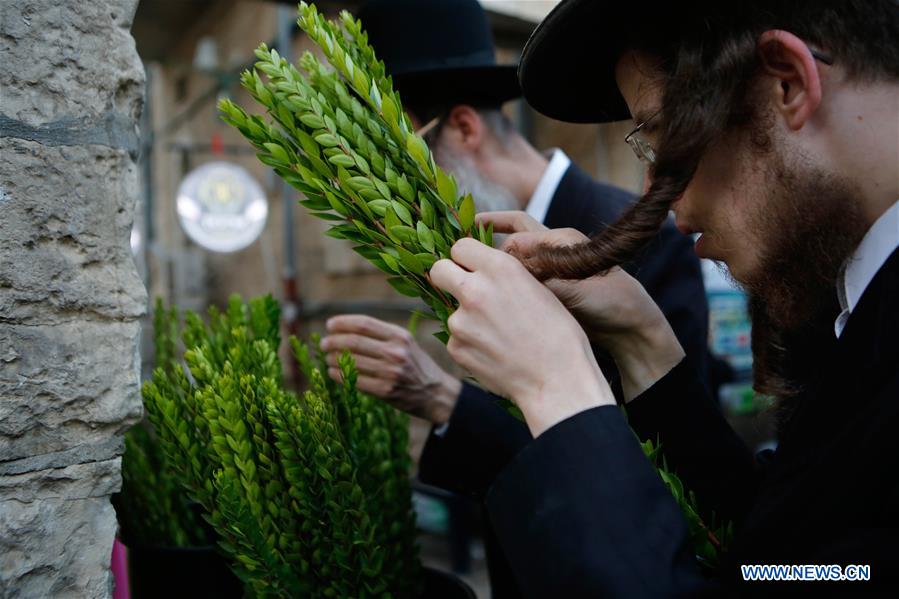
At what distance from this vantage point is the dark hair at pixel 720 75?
3.14ft

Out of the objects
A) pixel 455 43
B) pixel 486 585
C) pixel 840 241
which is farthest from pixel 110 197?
pixel 486 585

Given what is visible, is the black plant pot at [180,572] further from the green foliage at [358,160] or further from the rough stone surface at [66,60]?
the rough stone surface at [66,60]

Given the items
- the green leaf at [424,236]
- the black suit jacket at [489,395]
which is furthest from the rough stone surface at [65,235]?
the black suit jacket at [489,395]

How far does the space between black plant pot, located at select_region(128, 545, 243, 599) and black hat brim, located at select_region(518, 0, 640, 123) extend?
2.97 feet

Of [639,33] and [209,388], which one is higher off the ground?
[639,33]

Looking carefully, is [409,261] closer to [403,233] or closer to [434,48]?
[403,233]

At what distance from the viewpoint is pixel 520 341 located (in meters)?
0.93

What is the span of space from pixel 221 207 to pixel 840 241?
22.0 ft

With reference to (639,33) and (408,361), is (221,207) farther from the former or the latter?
(639,33)

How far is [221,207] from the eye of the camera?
7.11 m

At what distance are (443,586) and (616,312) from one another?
0.52m

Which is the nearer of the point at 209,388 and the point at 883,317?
the point at 883,317

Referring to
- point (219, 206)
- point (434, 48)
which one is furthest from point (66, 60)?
point (219, 206)

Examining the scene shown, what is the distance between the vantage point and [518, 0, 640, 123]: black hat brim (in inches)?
43.9
